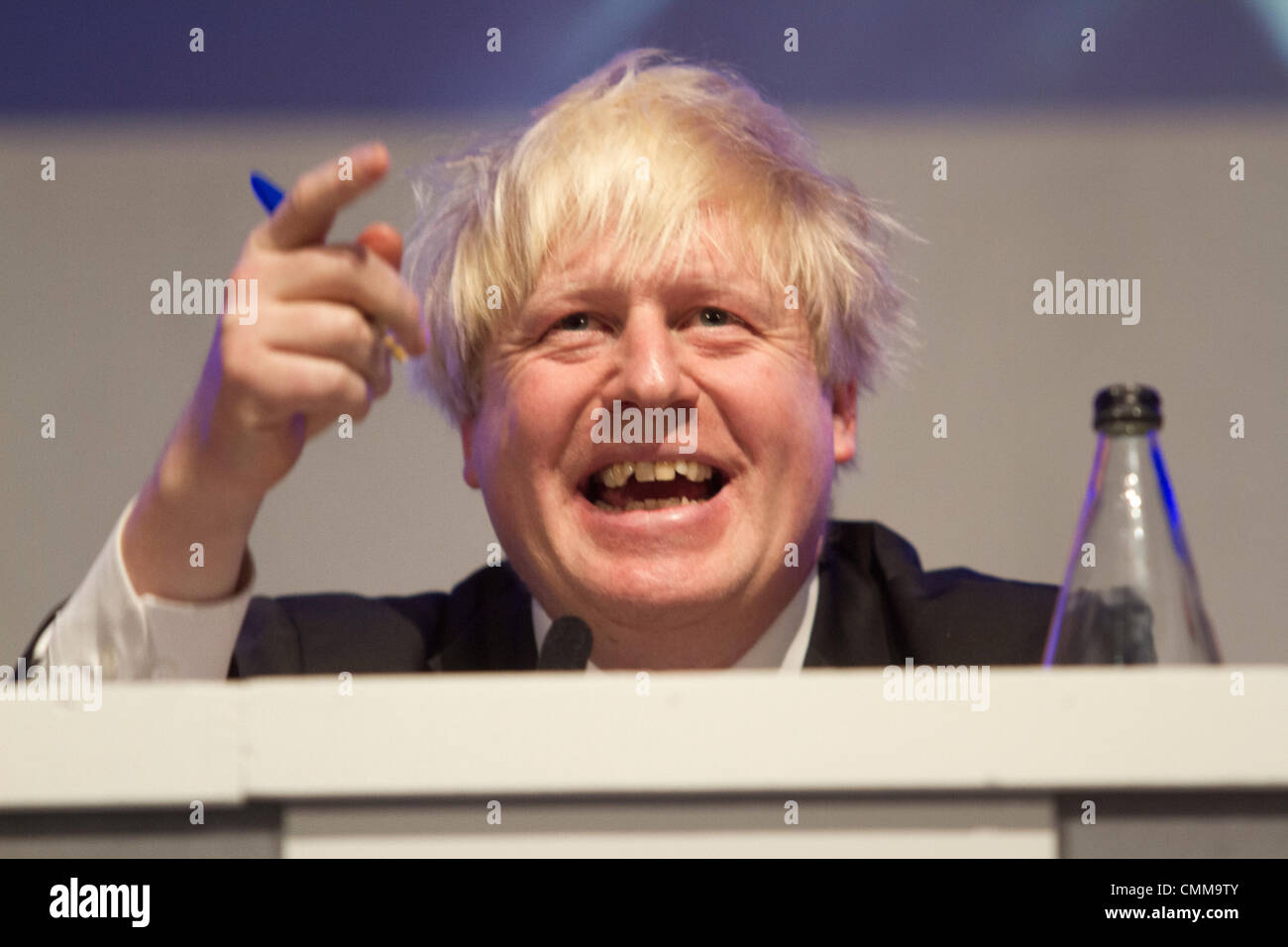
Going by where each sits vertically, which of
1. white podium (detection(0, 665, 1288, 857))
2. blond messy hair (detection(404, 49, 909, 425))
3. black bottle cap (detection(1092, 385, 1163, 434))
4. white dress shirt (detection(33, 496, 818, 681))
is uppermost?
blond messy hair (detection(404, 49, 909, 425))

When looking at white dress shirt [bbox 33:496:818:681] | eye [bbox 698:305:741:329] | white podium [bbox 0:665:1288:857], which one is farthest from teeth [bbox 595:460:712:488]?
white podium [bbox 0:665:1288:857]

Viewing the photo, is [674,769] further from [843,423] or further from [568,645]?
[843,423]

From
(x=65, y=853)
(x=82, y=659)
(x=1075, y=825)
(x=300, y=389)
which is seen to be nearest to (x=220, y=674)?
(x=82, y=659)

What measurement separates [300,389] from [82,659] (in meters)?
0.30

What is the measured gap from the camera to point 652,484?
1.11 metres

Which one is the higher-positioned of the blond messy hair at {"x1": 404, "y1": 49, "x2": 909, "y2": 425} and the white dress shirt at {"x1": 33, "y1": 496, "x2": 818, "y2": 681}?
the blond messy hair at {"x1": 404, "y1": 49, "x2": 909, "y2": 425}

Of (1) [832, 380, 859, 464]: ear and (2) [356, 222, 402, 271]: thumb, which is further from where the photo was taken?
(1) [832, 380, 859, 464]: ear

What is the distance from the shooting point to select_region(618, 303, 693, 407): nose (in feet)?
3.33

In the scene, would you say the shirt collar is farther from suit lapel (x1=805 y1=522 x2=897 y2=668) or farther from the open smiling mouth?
the open smiling mouth

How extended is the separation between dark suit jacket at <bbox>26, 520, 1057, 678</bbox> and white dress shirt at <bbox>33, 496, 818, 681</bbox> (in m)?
0.19

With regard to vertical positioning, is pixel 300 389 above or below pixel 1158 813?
above
